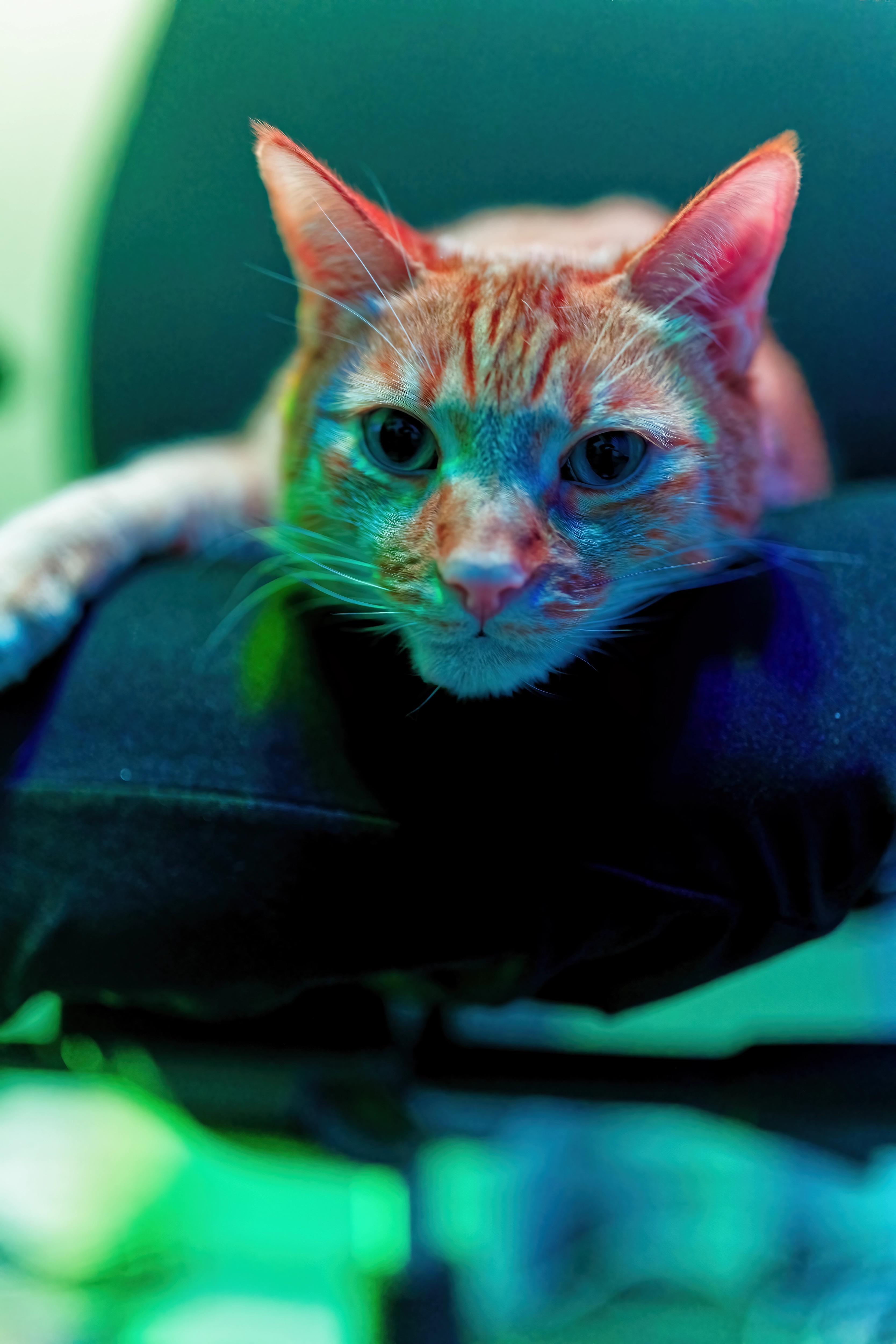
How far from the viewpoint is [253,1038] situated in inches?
37.0

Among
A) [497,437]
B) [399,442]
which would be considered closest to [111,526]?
[399,442]

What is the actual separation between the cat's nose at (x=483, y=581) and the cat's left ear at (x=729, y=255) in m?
0.38

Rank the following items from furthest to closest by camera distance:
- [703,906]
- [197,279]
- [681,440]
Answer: [197,279] < [681,440] < [703,906]

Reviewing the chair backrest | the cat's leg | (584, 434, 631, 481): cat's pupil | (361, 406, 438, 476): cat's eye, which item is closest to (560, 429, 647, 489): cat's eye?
(584, 434, 631, 481): cat's pupil

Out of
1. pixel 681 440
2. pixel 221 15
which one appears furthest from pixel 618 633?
pixel 221 15

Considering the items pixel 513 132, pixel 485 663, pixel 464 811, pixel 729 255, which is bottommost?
pixel 464 811

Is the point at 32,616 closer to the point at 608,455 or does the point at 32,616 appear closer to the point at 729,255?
the point at 608,455

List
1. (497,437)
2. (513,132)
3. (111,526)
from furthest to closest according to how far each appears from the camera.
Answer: (513,132), (111,526), (497,437)

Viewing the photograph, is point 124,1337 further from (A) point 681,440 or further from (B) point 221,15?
(B) point 221,15

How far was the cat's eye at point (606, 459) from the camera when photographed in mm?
836

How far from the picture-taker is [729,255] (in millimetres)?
849

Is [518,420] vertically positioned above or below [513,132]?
below

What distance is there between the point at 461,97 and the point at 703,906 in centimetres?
116

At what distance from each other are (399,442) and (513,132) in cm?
73
